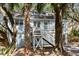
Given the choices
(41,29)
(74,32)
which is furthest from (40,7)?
(74,32)

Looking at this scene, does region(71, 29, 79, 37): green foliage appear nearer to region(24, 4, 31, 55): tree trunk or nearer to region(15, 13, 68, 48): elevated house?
region(15, 13, 68, 48): elevated house

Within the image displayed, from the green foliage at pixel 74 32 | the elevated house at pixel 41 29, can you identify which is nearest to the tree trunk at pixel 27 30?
the elevated house at pixel 41 29

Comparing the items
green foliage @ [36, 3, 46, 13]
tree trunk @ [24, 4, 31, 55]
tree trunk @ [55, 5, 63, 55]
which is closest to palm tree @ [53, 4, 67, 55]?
tree trunk @ [55, 5, 63, 55]

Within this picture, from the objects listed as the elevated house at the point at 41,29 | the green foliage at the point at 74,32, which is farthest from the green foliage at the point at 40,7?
the green foliage at the point at 74,32

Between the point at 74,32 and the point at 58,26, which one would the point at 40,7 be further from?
the point at 74,32

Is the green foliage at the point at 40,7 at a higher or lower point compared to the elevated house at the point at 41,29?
higher

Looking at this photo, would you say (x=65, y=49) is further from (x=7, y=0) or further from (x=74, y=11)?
(x=7, y=0)

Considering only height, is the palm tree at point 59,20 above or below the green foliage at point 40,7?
below

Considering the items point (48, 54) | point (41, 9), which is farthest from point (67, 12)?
point (48, 54)

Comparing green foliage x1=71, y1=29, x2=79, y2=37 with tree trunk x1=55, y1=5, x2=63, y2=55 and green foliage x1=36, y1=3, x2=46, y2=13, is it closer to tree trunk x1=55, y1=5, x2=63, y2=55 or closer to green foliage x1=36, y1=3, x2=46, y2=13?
tree trunk x1=55, y1=5, x2=63, y2=55

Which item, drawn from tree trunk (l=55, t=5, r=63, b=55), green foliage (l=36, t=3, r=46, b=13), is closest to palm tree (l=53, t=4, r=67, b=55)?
tree trunk (l=55, t=5, r=63, b=55)

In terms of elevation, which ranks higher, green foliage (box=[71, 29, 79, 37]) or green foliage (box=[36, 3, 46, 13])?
green foliage (box=[36, 3, 46, 13])

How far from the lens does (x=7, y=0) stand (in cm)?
219

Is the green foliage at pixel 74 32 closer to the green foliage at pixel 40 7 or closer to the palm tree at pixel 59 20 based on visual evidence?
the palm tree at pixel 59 20
